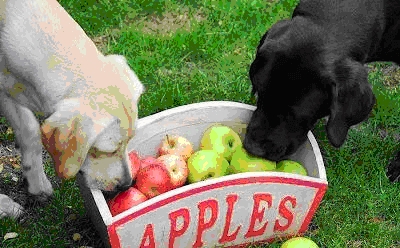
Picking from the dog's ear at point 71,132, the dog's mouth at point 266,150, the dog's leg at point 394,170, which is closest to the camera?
the dog's ear at point 71,132

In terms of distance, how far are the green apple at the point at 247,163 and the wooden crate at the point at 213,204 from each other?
22 centimetres

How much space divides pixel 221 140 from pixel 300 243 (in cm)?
69

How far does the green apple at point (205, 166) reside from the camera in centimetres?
384

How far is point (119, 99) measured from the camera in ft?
10.9

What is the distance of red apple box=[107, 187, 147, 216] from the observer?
11.9ft

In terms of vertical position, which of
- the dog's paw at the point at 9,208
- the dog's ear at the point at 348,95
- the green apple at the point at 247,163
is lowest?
the dog's paw at the point at 9,208

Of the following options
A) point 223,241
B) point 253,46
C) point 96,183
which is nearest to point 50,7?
point 96,183

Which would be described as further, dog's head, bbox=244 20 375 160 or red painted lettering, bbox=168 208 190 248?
dog's head, bbox=244 20 375 160

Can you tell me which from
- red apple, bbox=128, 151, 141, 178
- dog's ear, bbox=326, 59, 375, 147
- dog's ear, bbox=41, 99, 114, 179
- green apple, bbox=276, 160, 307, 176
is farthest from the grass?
dog's ear, bbox=41, 99, 114, 179

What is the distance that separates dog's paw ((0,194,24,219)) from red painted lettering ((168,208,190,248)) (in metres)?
0.93

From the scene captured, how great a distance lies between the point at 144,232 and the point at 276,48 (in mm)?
1126

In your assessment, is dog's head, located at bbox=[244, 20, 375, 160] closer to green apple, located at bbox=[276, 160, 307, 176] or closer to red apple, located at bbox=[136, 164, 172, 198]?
green apple, located at bbox=[276, 160, 307, 176]

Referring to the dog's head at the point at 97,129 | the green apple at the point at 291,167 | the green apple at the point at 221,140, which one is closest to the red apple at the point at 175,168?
the green apple at the point at 221,140

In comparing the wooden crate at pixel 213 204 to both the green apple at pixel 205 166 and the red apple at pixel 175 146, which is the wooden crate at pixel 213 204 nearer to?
the red apple at pixel 175 146
